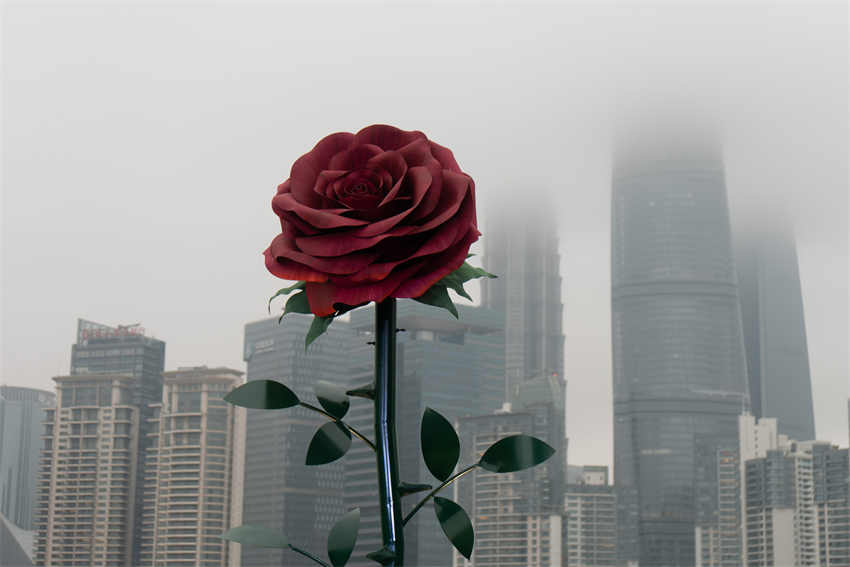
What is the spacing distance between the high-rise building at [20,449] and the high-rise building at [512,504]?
5.28m

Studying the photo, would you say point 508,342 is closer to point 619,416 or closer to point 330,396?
point 619,416

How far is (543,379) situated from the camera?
17906mm

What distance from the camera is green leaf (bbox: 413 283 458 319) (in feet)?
0.97

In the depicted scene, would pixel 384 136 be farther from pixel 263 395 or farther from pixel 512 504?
pixel 512 504

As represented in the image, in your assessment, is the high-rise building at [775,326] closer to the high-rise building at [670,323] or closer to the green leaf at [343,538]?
the high-rise building at [670,323]

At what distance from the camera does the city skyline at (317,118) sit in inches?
393

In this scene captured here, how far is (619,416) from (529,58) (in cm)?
883

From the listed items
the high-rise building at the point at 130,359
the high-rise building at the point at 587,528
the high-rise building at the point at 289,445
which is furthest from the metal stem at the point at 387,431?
the high-rise building at the point at 587,528

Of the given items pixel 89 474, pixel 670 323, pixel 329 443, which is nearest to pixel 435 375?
pixel 89 474

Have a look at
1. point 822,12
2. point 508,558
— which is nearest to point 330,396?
point 508,558

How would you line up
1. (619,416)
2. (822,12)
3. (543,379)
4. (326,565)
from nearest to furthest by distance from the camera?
1. (326,565)
2. (822,12)
3. (543,379)
4. (619,416)

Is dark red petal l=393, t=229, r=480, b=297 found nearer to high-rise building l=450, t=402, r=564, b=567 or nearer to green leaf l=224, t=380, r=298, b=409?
green leaf l=224, t=380, r=298, b=409

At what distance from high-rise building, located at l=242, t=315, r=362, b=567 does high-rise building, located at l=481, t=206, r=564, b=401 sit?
4.88m

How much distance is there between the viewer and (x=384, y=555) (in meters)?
0.29
